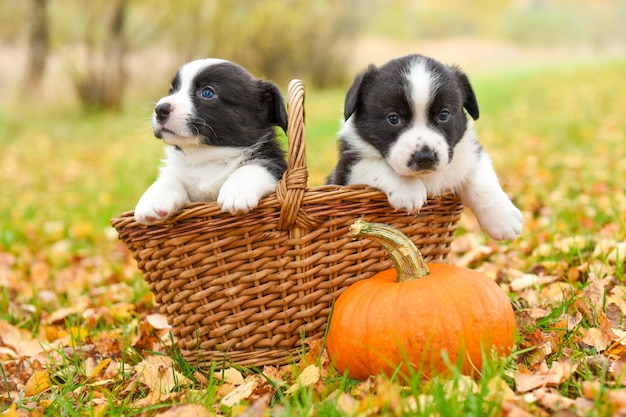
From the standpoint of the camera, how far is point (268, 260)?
2.54m

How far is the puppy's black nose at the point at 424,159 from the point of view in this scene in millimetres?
2574

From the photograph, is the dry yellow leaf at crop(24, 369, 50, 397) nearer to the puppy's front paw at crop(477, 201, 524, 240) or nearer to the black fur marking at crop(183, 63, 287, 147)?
the black fur marking at crop(183, 63, 287, 147)

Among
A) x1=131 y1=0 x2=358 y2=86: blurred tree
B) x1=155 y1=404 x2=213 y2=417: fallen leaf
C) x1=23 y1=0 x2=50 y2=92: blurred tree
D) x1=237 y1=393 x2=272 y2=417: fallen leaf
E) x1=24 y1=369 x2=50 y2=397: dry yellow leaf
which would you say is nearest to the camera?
x1=237 y1=393 x2=272 y2=417: fallen leaf

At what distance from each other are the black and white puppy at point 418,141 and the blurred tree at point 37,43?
1518cm

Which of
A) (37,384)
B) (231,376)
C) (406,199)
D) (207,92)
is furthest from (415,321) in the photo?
(37,384)

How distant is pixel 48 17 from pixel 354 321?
16260mm

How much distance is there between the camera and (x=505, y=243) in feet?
13.4

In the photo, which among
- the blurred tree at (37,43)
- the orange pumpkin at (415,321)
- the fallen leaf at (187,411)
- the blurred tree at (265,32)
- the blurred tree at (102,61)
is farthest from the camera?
the blurred tree at (265,32)

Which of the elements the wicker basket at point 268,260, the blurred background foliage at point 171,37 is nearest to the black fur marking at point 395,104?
the wicker basket at point 268,260

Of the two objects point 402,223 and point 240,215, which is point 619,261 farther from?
point 240,215

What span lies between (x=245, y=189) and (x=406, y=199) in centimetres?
64

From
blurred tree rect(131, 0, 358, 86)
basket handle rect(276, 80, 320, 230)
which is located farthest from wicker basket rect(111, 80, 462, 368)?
blurred tree rect(131, 0, 358, 86)

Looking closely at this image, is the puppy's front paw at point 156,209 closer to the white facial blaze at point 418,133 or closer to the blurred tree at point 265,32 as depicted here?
the white facial blaze at point 418,133

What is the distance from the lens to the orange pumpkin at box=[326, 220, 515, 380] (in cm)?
220
